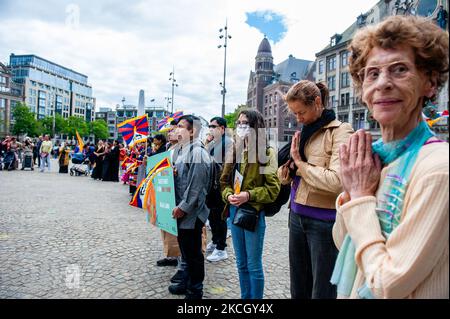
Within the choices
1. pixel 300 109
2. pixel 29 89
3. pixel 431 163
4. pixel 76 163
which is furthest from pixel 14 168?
pixel 29 89

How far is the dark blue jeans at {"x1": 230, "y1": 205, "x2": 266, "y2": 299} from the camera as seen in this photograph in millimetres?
2826

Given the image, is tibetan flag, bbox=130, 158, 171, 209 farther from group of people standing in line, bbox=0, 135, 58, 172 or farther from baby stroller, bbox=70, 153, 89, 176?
group of people standing in line, bbox=0, 135, 58, 172

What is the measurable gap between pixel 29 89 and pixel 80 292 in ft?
374

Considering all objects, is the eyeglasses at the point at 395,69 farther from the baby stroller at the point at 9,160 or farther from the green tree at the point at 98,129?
the green tree at the point at 98,129

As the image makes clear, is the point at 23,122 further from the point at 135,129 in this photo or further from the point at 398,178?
the point at 398,178

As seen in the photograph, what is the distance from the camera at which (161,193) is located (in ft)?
11.1

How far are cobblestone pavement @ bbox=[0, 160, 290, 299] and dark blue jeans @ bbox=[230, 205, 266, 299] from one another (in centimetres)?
66

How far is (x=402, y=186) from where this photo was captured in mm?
1014

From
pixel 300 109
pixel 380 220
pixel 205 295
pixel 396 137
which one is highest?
pixel 300 109

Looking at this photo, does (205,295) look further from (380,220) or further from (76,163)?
(76,163)

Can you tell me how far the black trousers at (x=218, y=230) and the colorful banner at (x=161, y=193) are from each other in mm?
1544

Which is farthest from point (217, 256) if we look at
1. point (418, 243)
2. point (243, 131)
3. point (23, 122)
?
point (23, 122)

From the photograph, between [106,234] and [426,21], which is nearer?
[426,21]

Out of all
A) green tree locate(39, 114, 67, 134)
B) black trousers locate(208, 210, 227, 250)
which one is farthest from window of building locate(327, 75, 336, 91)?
green tree locate(39, 114, 67, 134)
